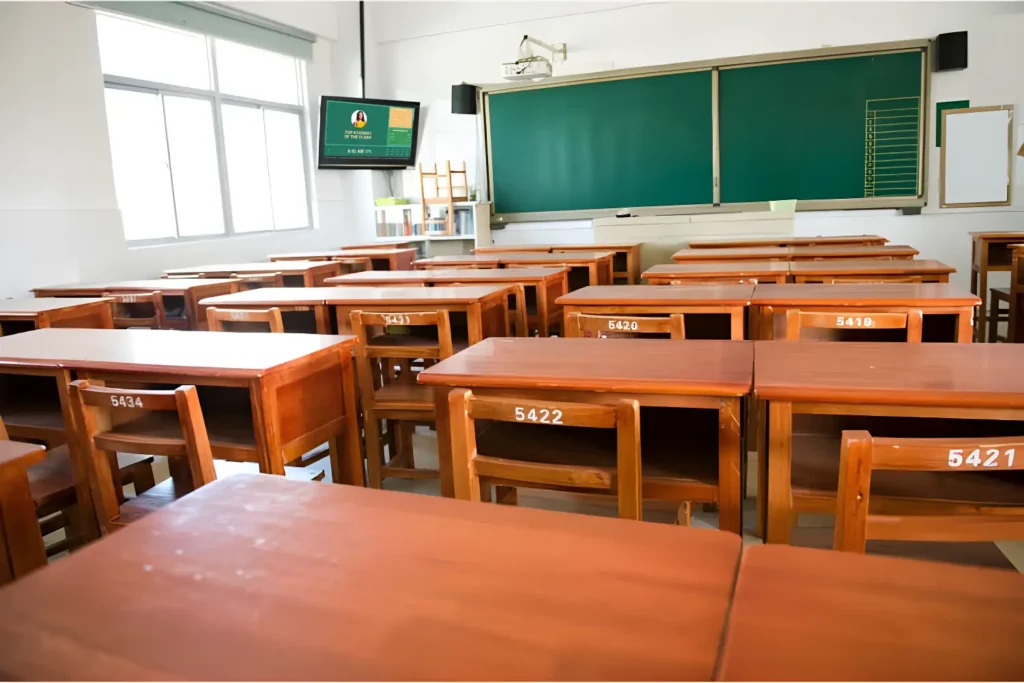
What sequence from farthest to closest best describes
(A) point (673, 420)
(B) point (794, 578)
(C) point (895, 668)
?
(A) point (673, 420) < (B) point (794, 578) < (C) point (895, 668)

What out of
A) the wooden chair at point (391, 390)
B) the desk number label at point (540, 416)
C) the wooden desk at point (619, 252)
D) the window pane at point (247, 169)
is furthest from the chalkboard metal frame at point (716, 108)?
the desk number label at point (540, 416)

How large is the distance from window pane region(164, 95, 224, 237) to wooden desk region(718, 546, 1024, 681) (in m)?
7.14

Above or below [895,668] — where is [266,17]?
above

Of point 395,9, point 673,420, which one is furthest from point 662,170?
point 673,420

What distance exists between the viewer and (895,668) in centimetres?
62

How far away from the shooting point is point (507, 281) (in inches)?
148

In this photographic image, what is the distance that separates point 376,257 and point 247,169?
213 centimetres

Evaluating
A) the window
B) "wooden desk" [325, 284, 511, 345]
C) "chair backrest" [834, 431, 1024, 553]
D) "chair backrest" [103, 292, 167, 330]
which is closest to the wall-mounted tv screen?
the window

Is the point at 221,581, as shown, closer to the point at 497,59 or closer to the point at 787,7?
the point at 787,7

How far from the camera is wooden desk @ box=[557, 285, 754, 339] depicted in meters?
2.68

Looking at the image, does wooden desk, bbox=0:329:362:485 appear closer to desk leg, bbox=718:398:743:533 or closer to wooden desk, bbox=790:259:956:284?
desk leg, bbox=718:398:743:533

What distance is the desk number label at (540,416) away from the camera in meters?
1.33

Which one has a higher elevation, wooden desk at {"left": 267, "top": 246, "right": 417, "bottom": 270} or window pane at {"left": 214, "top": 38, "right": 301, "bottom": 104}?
window pane at {"left": 214, "top": 38, "right": 301, "bottom": 104}

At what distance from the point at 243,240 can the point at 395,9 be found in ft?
11.8
